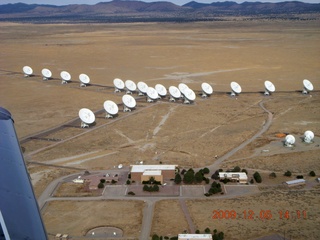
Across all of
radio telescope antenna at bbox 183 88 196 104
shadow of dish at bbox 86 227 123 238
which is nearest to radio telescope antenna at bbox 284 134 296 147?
radio telescope antenna at bbox 183 88 196 104

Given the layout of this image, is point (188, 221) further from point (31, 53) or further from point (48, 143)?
point (31, 53)

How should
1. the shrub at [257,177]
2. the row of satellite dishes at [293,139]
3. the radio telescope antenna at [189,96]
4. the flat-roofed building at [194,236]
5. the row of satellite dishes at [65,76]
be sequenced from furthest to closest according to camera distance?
the row of satellite dishes at [65,76], the radio telescope antenna at [189,96], the row of satellite dishes at [293,139], the shrub at [257,177], the flat-roofed building at [194,236]

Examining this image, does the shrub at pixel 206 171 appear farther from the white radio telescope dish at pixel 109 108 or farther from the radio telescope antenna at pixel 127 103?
the radio telescope antenna at pixel 127 103

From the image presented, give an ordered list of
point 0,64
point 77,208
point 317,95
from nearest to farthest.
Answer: point 77,208
point 317,95
point 0,64

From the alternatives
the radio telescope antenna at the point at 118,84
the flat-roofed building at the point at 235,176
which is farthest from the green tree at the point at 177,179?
the radio telescope antenna at the point at 118,84

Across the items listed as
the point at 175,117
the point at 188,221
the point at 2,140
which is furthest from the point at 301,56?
the point at 2,140

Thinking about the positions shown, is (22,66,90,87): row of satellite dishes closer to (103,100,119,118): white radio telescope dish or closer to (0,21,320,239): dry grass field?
(0,21,320,239): dry grass field

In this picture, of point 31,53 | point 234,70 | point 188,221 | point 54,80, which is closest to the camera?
point 188,221
